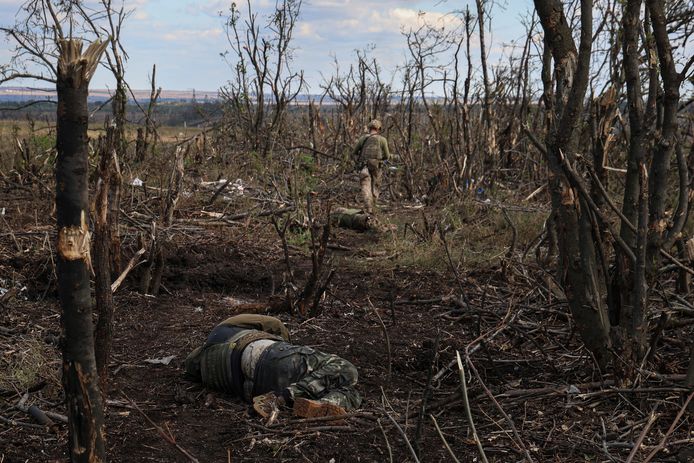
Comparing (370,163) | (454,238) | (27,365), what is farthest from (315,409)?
(370,163)

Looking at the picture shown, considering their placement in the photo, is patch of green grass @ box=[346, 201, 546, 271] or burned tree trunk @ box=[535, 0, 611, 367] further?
patch of green grass @ box=[346, 201, 546, 271]

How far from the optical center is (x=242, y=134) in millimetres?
15617

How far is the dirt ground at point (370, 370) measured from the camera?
11.6ft

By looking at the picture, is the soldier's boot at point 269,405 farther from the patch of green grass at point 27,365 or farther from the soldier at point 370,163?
the soldier at point 370,163

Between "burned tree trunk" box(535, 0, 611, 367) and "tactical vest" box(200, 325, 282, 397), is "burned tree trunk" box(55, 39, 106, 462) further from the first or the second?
"burned tree trunk" box(535, 0, 611, 367)

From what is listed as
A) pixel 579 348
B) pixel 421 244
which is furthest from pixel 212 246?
pixel 579 348

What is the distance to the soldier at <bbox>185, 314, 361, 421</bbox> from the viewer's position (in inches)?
159

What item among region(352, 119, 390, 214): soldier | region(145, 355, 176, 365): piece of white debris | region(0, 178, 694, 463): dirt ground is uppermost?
region(352, 119, 390, 214): soldier

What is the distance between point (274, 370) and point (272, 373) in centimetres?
2

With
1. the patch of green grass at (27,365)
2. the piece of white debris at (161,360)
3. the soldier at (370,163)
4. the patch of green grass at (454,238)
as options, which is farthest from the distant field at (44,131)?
the soldier at (370,163)

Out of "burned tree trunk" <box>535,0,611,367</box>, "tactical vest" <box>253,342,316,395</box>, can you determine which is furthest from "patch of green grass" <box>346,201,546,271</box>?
"tactical vest" <box>253,342,316,395</box>

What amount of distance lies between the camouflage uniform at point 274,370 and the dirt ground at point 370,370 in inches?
4.4

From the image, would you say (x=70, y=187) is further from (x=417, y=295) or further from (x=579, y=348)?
(x=417, y=295)

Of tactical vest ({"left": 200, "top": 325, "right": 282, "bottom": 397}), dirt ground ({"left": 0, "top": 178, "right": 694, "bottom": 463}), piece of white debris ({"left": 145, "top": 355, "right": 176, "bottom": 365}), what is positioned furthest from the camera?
piece of white debris ({"left": 145, "top": 355, "right": 176, "bottom": 365})
